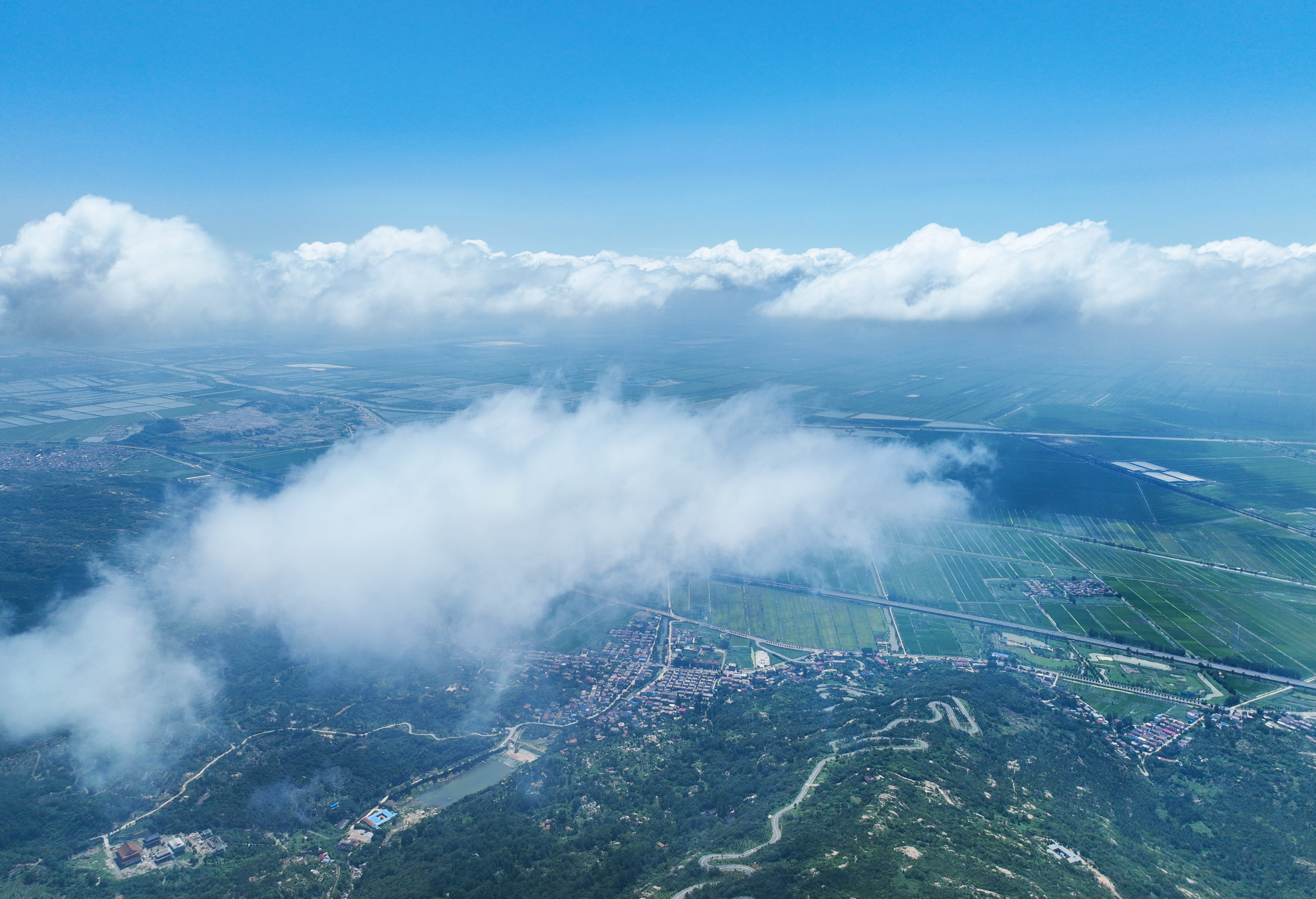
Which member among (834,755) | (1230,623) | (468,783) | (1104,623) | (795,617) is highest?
(1230,623)

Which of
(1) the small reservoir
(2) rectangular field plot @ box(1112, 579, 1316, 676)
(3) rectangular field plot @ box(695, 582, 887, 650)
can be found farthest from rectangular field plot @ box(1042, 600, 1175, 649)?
(1) the small reservoir

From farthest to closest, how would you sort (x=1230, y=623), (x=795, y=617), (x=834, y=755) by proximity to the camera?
(x=795, y=617) < (x=1230, y=623) < (x=834, y=755)

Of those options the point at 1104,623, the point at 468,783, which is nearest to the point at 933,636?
the point at 1104,623

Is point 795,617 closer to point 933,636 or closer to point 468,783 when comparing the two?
point 933,636

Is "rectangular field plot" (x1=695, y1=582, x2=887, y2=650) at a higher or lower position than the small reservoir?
higher

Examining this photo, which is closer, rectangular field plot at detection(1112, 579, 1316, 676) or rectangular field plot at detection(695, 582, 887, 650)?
rectangular field plot at detection(1112, 579, 1316, 676)

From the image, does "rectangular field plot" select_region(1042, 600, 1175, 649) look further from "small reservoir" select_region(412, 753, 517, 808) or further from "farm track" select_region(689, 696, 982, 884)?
"small reservoir" select_region(412, 753, 517, 808)

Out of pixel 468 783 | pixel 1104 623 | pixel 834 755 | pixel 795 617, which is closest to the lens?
pixel 834 755

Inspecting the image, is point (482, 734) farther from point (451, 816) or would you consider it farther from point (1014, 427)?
point (1014, 427)

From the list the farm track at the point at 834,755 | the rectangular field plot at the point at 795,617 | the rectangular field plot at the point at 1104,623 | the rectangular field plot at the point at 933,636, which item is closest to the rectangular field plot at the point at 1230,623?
the rectangular field plot at the point at 1104,623

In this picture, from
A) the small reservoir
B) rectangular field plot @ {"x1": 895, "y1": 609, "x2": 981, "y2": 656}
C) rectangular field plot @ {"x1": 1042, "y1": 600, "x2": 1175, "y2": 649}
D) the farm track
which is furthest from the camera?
rectangular field plot @ {"x1": 1042, "y1": 600, "x2": 1175, "y2": 649}
